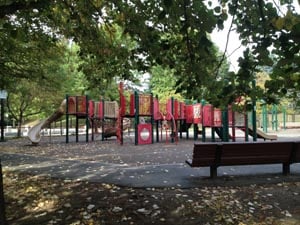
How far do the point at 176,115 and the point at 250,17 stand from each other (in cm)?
1802

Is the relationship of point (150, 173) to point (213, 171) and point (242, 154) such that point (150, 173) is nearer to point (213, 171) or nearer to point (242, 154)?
point (213, 171)

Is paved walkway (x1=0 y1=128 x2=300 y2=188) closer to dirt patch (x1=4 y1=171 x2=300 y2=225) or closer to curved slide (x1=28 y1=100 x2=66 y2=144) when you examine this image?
dirt patch (x1=4 y1=171 x2=300 y2=225)

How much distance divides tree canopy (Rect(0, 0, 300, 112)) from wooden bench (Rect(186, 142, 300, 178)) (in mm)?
2247

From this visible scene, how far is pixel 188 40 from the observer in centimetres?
490

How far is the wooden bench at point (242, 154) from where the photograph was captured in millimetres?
8031

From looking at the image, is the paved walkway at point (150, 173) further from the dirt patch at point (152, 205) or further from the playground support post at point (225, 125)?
the playground support post at point (225, 125)

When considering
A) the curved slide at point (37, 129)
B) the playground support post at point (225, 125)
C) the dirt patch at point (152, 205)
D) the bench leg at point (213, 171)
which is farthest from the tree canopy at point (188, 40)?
the curved slide at point (37, 129)

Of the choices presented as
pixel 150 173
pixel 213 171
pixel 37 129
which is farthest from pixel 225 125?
pixel 213 171

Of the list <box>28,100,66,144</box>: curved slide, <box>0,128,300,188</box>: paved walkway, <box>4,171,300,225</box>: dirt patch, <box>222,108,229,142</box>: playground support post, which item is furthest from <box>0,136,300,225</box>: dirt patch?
<box>28,100,66,144</box>: curved slide

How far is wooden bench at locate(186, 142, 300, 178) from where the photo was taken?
26.3ft

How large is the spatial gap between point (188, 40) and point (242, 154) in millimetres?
4122

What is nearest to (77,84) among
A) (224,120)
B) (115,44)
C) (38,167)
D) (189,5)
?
(224,120)

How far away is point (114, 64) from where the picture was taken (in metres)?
7.47

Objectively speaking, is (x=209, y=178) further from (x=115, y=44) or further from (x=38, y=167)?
(x=38, y=167)
